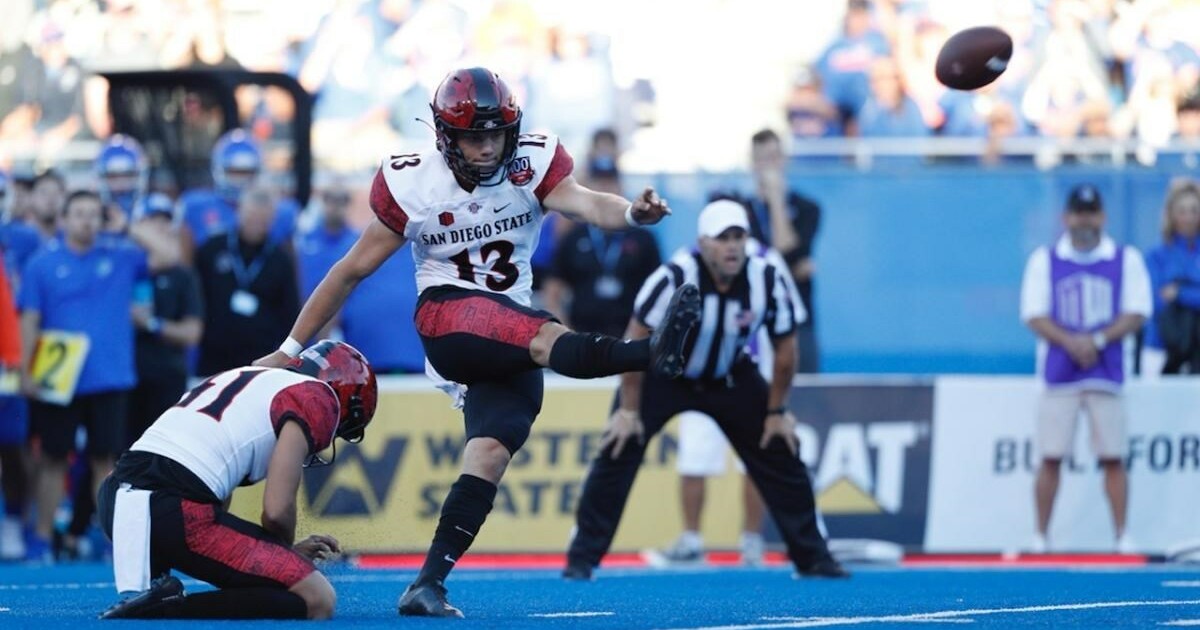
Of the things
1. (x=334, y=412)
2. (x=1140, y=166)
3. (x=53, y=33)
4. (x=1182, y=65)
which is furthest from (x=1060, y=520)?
(x=53, y=33)

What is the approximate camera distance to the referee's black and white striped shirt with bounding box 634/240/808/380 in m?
10.6

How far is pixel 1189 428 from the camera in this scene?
12938mm

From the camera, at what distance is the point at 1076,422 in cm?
1261

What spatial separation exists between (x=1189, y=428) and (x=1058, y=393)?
0.94 metres

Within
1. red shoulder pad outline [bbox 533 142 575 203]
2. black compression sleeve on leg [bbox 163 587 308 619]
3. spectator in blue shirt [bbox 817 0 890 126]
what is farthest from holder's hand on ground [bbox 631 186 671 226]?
spectator in blue shirt [bbox 817 0 890 126]

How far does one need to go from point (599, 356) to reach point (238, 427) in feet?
3.88

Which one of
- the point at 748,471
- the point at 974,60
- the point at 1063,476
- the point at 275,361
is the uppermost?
the point at 974,60

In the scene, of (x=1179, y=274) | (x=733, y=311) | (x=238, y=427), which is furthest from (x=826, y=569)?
(x=238, y=427)

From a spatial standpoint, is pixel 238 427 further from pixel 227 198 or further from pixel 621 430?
pixel 227 198

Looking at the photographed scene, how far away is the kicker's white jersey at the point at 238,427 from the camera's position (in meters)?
7.10

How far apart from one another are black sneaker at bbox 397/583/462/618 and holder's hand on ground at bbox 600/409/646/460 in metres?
3.19

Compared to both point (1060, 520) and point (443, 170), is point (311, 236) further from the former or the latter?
point (443, 170)

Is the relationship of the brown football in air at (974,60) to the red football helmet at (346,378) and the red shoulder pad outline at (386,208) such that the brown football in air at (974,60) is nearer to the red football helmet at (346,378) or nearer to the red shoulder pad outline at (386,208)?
the red shoulder pad outline at (386,208)

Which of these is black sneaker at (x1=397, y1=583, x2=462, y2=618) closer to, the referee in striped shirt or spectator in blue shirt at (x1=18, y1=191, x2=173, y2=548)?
the referee in striped shirt
